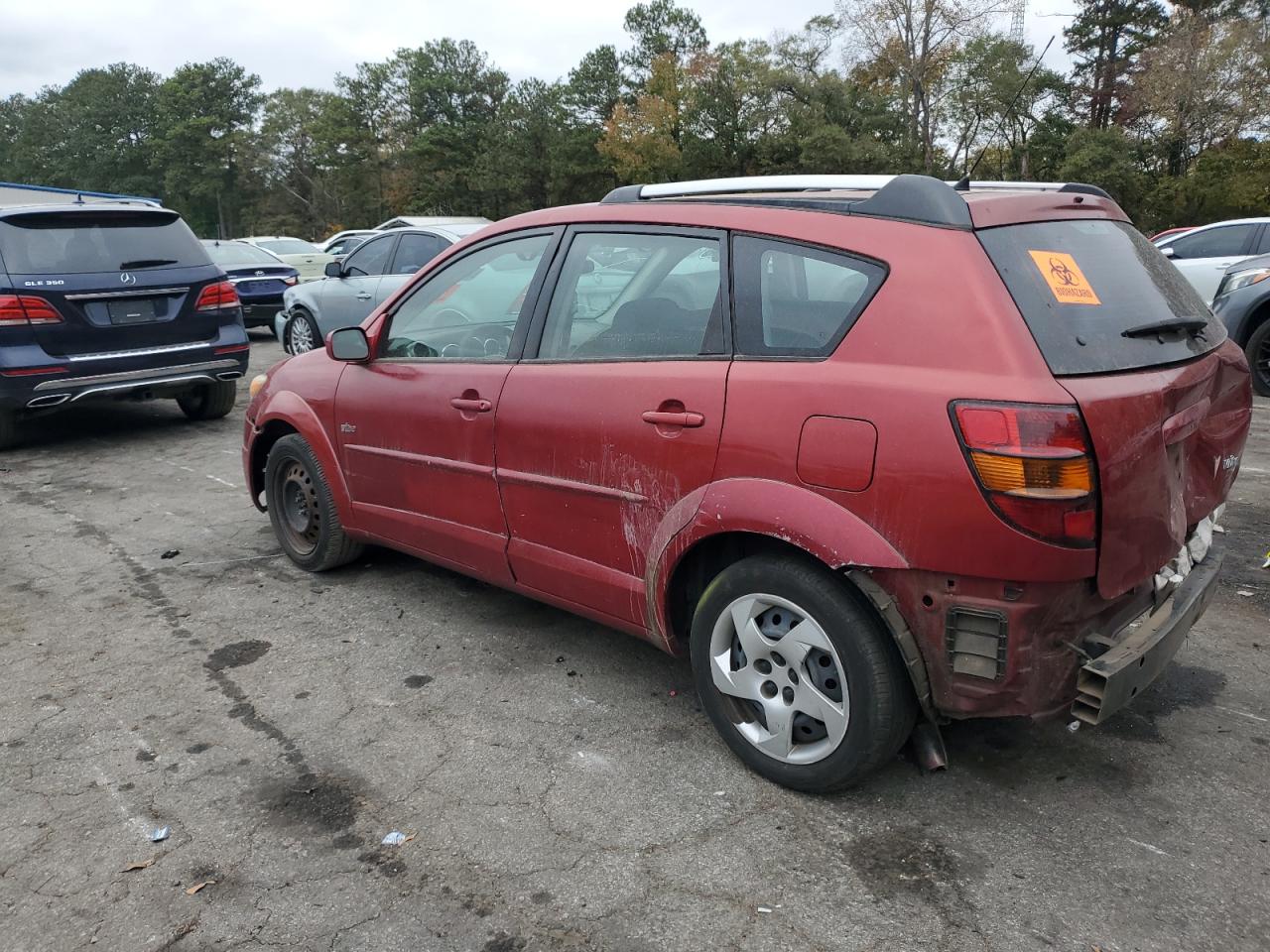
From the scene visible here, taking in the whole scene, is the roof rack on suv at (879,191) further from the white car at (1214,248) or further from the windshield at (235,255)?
the windshield at (235,255)

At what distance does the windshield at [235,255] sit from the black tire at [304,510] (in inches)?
426

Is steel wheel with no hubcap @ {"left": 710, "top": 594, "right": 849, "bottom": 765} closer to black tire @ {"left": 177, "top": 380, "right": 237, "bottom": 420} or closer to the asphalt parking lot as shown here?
the asphalt parking lot

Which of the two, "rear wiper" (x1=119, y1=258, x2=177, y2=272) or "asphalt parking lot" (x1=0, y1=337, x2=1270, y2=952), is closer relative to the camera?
"asphalt parking lot" (x1=0, y1=337, x2=1270, y2=952)

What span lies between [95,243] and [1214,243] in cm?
1146

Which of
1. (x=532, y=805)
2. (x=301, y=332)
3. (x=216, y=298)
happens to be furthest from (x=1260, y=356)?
(x=301, y=332)

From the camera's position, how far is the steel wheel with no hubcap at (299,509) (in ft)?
15.5

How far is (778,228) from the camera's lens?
2861 mm

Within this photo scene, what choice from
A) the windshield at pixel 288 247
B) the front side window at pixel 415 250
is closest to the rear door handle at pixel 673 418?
the front side window at pixel 415 250

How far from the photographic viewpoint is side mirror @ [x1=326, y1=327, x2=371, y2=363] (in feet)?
13.7

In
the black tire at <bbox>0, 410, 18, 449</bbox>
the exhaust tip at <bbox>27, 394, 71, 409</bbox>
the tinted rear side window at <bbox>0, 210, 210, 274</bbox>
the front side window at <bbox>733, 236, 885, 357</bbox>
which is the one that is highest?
the tinted rear side window at <bbox>0, 210, 210, 274</bbox>

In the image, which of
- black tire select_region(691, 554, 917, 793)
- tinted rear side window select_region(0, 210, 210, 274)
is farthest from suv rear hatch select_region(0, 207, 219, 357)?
black tire select_region(691, 554, 917, 793)

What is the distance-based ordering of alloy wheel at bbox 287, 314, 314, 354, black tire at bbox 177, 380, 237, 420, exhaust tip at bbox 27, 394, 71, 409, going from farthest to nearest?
alloy wheel at bbox 287, 314, 314, 354 → black tire at bbox 177, 380, 237, 420 → exhaust tip at bbox 27, 394, 71, 409

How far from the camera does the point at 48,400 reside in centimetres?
714

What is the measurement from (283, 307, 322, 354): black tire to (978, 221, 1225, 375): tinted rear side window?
397 inches
